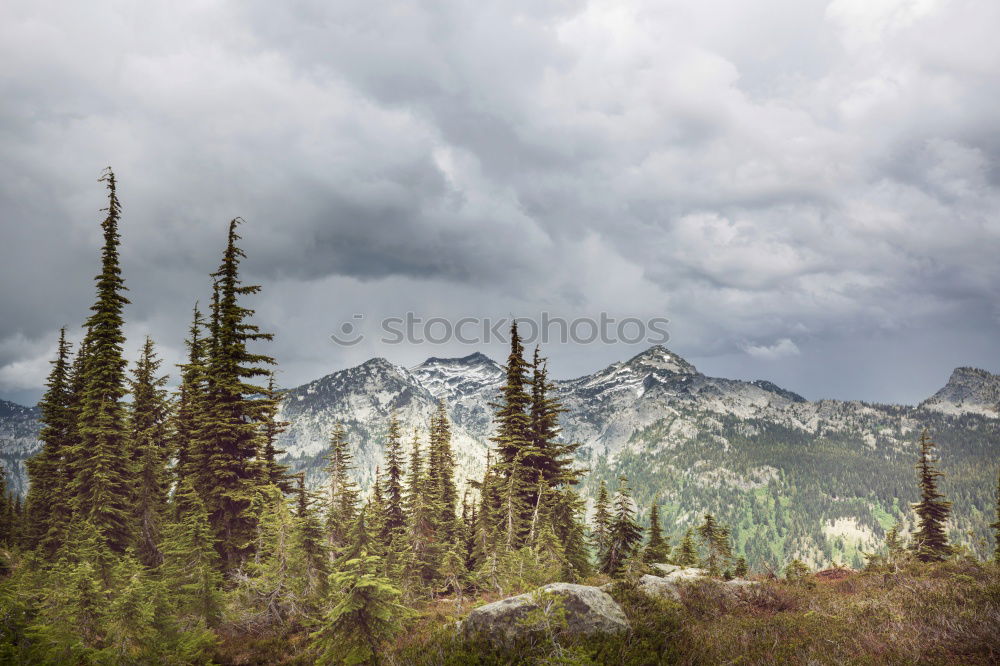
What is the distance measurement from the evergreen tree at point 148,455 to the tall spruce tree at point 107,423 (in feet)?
1.91

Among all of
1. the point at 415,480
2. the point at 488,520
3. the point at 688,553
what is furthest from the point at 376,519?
the point at 688,553

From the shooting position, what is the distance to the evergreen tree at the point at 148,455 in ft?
77.6

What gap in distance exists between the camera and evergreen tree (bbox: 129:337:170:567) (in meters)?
23.7

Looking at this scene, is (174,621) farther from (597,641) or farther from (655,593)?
(655,593)

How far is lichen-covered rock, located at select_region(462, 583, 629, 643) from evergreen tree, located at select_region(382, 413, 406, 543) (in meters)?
24.3

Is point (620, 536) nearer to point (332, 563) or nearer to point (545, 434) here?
point (545, 434)

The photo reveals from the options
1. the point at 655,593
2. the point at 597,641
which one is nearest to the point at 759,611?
the point at 655,593

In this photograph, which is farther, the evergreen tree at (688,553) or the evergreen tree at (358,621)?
the evergreen tree at (688,553)

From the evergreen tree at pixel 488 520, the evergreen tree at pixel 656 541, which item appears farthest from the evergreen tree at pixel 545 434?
the evergreen tree at pixel 656 541

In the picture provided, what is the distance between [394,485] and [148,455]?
1609 centimetres

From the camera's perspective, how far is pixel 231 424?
69.2 feet

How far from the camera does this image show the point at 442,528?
29641 millimetres

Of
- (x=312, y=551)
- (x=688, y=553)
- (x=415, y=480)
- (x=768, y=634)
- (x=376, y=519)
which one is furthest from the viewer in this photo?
(x=688, y=553)

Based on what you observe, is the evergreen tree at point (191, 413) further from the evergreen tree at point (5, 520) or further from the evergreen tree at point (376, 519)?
the evergreen tree at point (5, 520)
